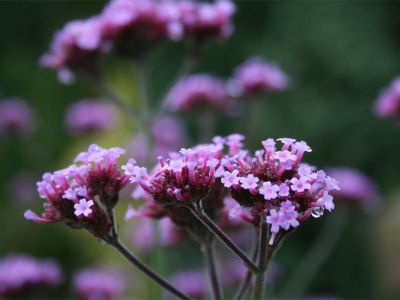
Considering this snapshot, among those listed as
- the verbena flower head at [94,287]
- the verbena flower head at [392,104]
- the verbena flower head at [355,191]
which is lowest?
the verbena flower head at [94,287]

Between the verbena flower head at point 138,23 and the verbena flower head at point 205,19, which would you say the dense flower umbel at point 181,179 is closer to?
the verbena flower head at point 138,23

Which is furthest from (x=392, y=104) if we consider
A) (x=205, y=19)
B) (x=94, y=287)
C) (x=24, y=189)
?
(x=24, y=189)

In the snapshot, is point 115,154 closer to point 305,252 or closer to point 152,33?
point 152,33

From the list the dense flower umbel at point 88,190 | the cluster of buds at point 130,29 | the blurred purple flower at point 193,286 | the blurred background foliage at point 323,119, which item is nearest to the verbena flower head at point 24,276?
the blurred purple flower at point 193,286

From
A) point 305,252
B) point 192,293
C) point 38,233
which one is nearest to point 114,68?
point 38,233

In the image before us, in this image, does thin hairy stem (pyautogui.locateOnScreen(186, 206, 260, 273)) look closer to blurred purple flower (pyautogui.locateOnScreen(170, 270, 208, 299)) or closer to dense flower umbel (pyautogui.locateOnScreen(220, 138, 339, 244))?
dense flower umbel (pyautogui.locateOnScreen(220, 138, 339, 244))

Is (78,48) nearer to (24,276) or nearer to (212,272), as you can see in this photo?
(24,276)
